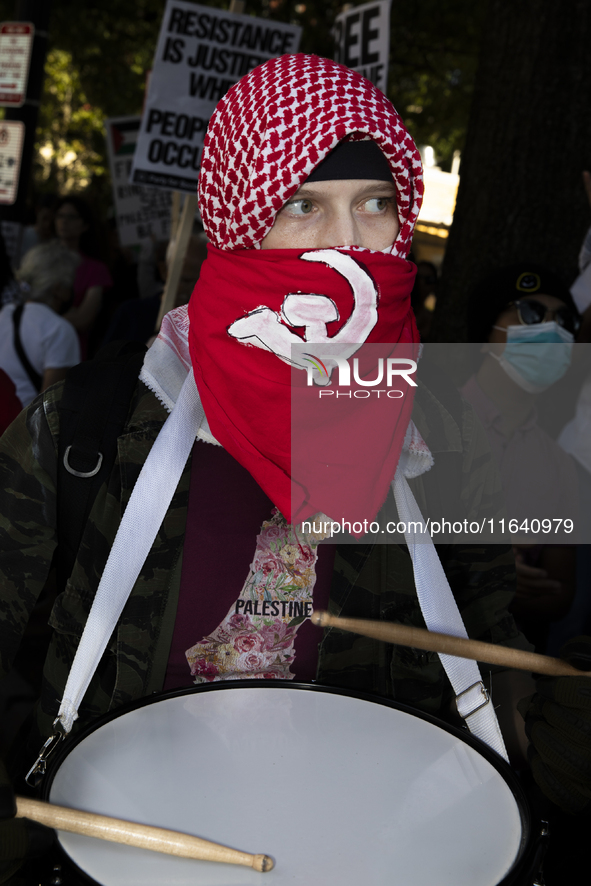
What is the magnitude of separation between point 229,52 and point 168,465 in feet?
12.4

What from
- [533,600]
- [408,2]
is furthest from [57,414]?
[408,2]

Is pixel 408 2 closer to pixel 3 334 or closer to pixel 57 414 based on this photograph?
pixel 3 334

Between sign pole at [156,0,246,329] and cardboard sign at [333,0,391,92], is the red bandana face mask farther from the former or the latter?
cardboard sign at [333,0,391,92]

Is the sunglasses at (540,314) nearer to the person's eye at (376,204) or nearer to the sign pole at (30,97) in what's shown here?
the person's eye at (376,204)

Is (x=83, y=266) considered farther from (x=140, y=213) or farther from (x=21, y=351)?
(x=21, y=351)

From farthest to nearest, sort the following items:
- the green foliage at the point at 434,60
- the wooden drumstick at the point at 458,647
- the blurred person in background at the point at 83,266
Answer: the green foliage at the point at 434,60 < the blurred person in background at the point at 83,266 < the wooden drumstick at the point at 458,647

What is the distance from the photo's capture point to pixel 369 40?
4484 mm

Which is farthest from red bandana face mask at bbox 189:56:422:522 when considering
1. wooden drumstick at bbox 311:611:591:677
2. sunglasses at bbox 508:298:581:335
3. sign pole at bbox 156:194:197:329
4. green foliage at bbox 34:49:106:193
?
green foliage at bbox 34:49:106:193

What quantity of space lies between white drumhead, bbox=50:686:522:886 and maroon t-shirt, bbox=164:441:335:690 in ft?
0.57

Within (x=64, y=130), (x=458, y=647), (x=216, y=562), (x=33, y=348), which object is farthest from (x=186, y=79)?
(x=64, y=130)

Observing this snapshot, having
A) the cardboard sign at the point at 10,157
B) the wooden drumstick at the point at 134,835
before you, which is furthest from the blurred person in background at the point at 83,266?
the wooden drumstick at the point at 134,835

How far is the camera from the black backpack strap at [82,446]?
4.97ft

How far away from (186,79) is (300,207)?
3370mm

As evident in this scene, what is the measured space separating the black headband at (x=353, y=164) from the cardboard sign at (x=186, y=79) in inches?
119
